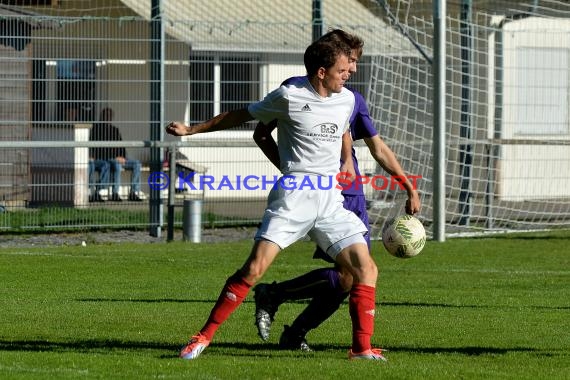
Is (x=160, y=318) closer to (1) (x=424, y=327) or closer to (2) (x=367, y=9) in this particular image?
(1) (x=424, y=327)

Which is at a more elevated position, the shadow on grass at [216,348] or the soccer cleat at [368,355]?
the soccer cleat at [368,355]

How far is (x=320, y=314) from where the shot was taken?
8.42 meters

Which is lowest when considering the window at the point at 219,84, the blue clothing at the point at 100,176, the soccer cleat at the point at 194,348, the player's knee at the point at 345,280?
the soccer cleat at the point at 194,348

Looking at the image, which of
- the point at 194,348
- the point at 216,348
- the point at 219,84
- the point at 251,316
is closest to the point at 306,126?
the point at 194,348

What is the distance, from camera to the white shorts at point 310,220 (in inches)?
→ 302

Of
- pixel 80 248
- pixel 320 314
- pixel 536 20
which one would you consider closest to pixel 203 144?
pixel 80 248

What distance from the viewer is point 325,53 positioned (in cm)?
766

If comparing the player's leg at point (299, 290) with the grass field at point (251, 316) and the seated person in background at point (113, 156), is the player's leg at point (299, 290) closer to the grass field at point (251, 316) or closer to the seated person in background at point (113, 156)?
the grass field at point (251, 316)

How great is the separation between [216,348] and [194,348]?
27.4 inches

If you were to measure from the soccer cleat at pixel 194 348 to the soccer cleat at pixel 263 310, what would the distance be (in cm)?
60

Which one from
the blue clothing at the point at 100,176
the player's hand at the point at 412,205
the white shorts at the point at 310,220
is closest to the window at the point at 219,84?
the blue clothing at the point at 100,176

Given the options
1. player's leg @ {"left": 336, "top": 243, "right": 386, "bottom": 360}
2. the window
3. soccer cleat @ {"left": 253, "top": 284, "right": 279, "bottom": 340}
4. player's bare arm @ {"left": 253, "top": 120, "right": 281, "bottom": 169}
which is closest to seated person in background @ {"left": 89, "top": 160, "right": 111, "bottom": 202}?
the window

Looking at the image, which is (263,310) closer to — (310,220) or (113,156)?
(310,220)

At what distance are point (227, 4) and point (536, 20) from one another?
5.49 meters
